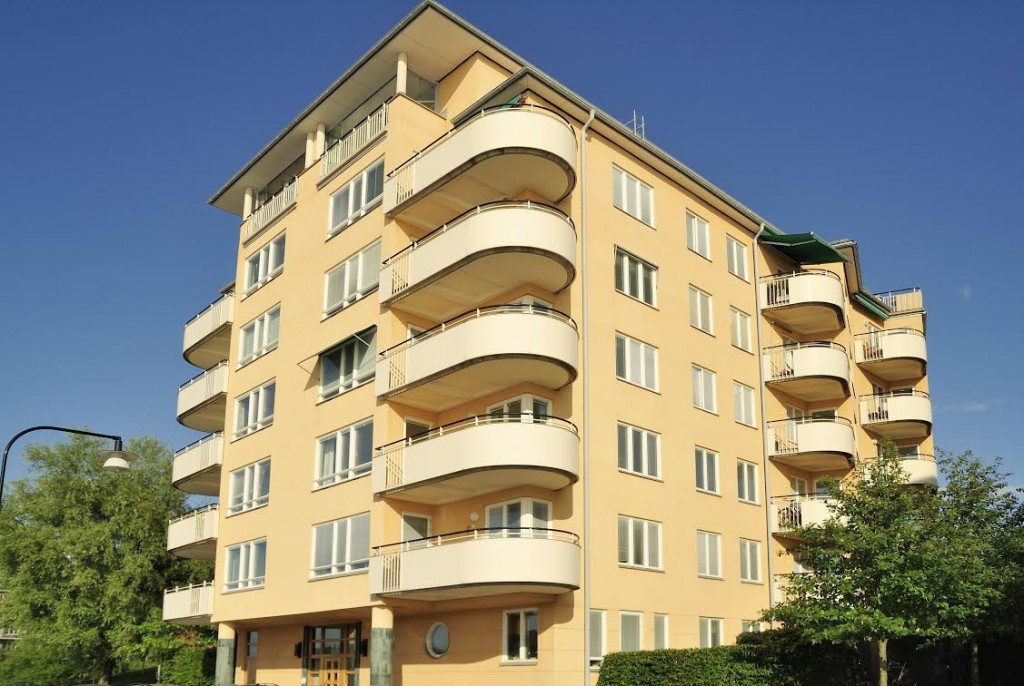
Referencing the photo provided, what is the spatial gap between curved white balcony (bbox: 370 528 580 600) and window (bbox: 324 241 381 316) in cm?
893

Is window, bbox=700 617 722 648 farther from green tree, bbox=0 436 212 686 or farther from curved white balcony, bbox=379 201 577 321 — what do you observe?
green tree, bbox=0 436 212 686

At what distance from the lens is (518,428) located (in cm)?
2673

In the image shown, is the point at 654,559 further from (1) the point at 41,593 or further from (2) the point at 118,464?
(1) the point at 41,593

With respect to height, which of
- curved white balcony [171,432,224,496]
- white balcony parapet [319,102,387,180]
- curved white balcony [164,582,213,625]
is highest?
white balcony parapet [319,102,387,180]

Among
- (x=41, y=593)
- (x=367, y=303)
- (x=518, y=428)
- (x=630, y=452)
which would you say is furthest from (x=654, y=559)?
(x=41, y=593)

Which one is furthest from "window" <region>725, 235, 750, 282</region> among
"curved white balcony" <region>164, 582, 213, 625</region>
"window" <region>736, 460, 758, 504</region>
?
"curved white balcony" <region>164, 582, 213, 625</region>

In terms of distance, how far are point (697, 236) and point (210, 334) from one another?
21.2 meters

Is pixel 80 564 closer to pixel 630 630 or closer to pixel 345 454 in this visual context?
pixel 345 454

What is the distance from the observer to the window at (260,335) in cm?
3819

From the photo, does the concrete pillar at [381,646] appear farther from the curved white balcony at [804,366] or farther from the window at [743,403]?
the curved white balcony at [804,366]

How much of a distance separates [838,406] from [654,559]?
16.1 m

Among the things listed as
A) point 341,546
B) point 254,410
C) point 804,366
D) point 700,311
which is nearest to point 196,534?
point 254,410

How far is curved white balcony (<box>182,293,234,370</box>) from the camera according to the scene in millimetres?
42500

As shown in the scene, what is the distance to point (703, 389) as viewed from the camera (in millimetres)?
35344
